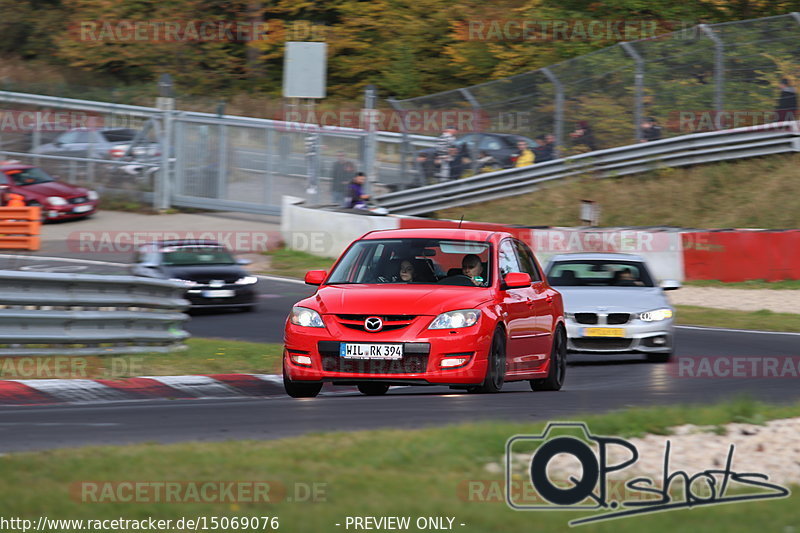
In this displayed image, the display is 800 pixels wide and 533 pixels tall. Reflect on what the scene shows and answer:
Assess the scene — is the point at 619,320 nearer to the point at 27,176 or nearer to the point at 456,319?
the point at 456,319

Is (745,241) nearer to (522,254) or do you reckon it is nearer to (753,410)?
(522,254)

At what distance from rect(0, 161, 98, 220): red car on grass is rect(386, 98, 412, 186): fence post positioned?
854cm

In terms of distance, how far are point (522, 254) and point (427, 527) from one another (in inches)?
274

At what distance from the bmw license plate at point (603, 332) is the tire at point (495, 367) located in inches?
167

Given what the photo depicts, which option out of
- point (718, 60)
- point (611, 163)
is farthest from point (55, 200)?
point (718, 60)

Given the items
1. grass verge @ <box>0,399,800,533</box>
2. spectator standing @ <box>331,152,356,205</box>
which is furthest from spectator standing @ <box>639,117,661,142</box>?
grass verge @ <box>0,399,800,533</box>

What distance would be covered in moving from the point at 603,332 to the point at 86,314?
588cm

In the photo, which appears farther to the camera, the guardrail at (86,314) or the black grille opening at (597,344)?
the black grille opening at (597,344)

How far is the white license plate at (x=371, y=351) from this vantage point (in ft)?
32.7

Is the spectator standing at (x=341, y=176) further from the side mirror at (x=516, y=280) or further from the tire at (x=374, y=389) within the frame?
the side mirror at (x=516, y=280)

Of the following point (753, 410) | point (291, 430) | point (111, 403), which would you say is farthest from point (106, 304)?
point (753, 410)

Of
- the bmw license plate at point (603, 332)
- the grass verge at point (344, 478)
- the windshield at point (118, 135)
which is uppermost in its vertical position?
the windshield at point (118, 135)

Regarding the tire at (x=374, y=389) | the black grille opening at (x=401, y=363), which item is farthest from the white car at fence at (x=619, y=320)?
the black grille opening at (x=401, y=363)

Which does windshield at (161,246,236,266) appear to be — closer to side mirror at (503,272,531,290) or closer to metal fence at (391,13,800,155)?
metal fence at (391,13,800,155)
